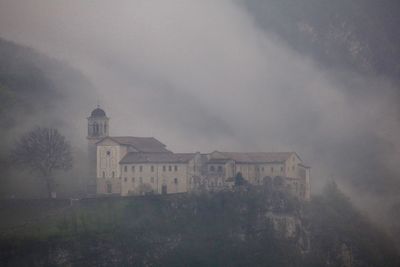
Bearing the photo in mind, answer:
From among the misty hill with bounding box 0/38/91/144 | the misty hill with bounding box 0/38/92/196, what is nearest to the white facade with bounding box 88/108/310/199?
the misty hill with bounding box 0/38/92/196

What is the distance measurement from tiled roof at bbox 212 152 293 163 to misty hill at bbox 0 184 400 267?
119 inches

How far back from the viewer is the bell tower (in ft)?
158

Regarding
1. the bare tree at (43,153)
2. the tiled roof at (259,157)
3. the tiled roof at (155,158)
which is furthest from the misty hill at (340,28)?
the bare tree at (43,153)

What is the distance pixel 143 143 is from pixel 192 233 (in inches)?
322

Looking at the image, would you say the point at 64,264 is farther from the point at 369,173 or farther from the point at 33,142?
the point at 369,173

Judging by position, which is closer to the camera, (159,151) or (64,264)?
(64,264)

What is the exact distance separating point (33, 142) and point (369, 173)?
22.9 meters

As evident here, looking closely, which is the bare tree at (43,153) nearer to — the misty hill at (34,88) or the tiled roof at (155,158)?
the misty hill at (34,88)

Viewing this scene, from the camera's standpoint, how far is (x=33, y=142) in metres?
45.4

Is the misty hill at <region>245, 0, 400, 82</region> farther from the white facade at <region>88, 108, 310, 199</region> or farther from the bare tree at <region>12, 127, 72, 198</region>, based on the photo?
the bare tree at <region>12, 127, 72, 198</region>

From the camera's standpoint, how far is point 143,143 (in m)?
49.2

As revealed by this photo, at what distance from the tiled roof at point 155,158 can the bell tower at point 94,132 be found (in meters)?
2.20

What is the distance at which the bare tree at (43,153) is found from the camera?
1781 inches

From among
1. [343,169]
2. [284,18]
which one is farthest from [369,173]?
[284,18]
